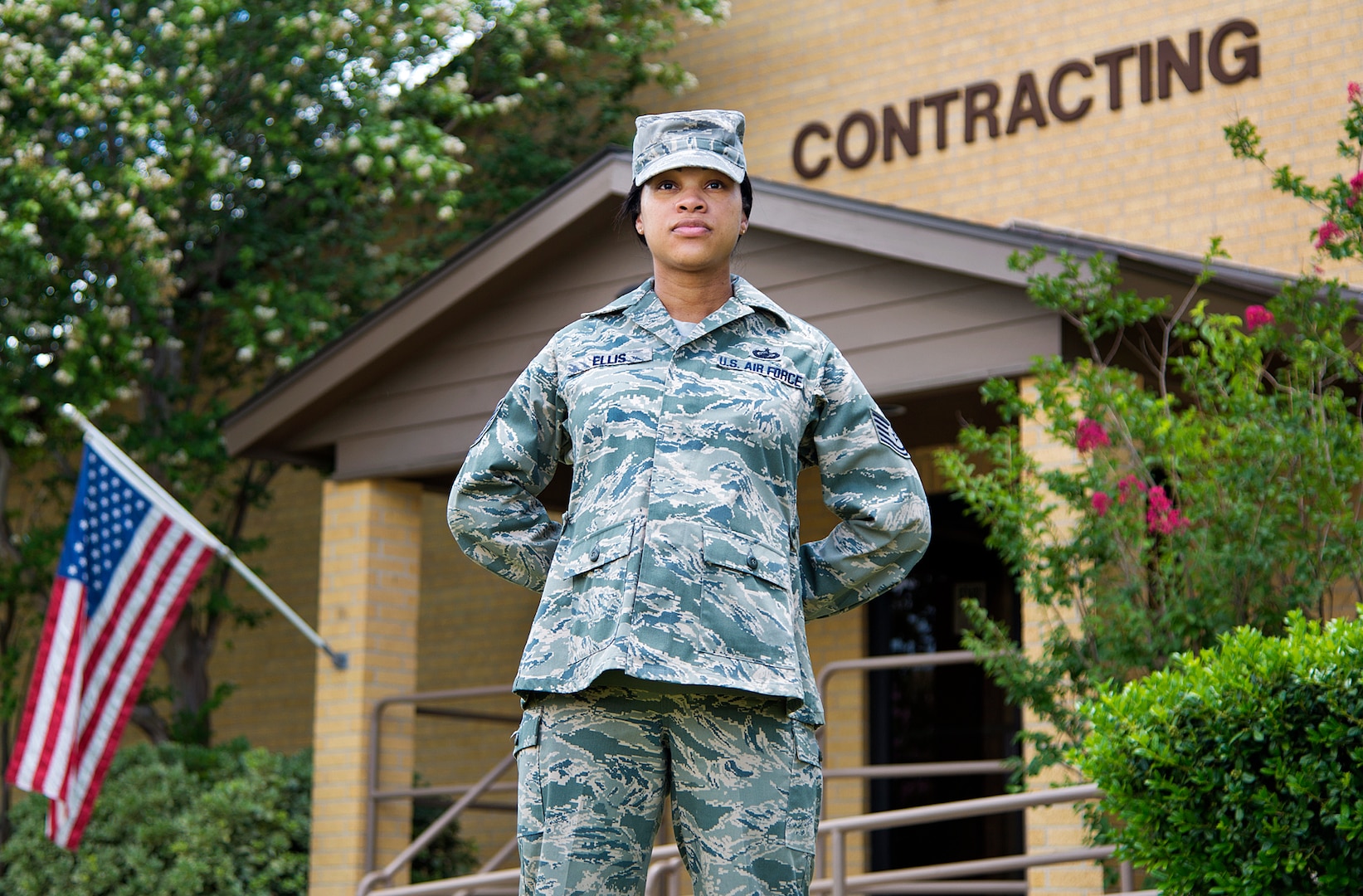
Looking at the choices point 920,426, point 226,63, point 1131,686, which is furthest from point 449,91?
point 1131,686

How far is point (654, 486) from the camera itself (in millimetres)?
2629

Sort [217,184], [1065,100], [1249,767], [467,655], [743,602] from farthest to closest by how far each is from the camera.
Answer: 1. [467,655]
2. [217,184]
3. [1065,100]
4. [1249,767]
5. [743,602]

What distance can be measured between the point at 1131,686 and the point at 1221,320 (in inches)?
74.5

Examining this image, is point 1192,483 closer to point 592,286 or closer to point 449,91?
point 592,286

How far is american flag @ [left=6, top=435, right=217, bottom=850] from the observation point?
7.80 metres

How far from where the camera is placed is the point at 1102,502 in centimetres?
563

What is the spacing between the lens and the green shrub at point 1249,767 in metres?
3.74

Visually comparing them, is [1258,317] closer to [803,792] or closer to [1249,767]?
[1249,767]

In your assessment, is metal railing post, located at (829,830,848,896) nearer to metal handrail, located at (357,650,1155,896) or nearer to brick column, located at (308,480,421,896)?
metal handrail, located at (357,650,1155,896)

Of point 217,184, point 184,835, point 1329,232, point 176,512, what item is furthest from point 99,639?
point 1329,232

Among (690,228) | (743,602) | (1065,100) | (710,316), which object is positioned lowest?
(743,602)

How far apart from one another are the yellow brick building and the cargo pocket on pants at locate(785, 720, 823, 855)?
3874 millimetres

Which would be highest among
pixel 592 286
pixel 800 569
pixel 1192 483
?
pixel 592 286

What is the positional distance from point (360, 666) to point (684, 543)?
6122 millimetres
